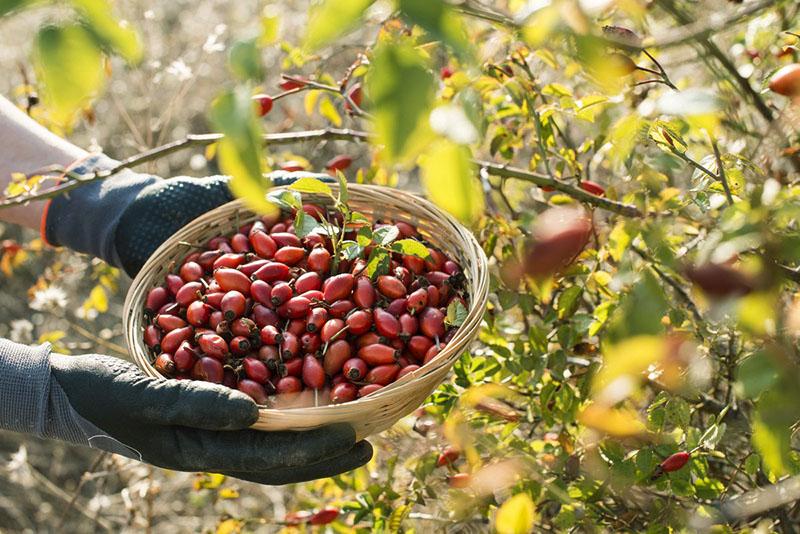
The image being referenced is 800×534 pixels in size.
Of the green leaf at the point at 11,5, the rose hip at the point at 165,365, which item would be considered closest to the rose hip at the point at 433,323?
the rose hip at the point at 165,365

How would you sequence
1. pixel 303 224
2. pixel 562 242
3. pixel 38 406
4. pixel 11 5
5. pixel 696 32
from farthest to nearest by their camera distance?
pixel 303 224, pixel 38 406, pixel 562 242, pixel 696 32, pixel 11 5

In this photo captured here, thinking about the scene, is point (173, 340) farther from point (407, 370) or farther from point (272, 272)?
point (407, 370)

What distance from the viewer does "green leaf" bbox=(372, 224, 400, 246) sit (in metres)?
1.40

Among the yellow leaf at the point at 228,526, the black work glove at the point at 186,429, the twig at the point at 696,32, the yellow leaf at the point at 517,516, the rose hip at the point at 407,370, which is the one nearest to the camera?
the twig at the point at 696,32

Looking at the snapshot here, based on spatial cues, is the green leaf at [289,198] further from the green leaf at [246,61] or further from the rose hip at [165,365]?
the green leaf at [246,61]

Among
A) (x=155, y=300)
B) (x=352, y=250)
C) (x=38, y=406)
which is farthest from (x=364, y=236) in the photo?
(x=38, y=406)

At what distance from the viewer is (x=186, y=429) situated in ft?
4.34

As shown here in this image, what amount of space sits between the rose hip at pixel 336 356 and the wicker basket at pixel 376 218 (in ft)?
0.42

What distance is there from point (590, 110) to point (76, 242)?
1252 mm

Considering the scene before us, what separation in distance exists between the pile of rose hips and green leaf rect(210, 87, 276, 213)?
898mm

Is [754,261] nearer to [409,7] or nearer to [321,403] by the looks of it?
[409,7]

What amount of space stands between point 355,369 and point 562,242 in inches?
27.3

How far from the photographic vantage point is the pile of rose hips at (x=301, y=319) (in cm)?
139

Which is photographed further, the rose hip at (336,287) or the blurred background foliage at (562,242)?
the rose hip at (336,287)
